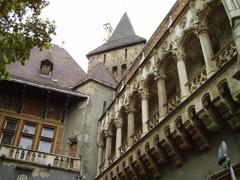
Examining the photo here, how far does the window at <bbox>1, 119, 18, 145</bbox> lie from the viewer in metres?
16.0

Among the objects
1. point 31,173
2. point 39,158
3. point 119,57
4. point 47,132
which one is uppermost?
point 119,57

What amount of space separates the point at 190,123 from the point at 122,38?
20.6 metres

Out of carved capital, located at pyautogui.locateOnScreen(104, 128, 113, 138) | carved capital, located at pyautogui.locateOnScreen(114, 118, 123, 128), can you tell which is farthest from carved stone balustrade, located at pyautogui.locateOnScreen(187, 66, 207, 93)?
carved capital, located at pyautogui.locateOnScreen(104, 128, 113, 138)

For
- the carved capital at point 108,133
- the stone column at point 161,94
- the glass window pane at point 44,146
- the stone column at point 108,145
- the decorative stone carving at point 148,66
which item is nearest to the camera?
the stone column at point 161,94

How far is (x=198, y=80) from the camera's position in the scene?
8.80 m

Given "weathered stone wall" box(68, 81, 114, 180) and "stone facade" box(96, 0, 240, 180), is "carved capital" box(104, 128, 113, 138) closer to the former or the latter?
"stone facade" box(96, 0, 240, 180)

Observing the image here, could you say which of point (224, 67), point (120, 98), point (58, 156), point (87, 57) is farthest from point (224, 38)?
point (87, 57)

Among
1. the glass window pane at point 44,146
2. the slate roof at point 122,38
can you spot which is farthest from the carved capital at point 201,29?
the slate roof at point 122,38

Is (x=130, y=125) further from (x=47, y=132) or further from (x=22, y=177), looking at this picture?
(x=47, y=132)

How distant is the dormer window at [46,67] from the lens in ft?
66.2

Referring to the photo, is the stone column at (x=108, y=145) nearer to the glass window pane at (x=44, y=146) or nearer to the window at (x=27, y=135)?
the glass window pane at (x=44, y=146)

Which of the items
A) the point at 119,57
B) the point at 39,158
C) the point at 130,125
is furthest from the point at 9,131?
the point at 119,57

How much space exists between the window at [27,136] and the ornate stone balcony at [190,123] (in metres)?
6.96

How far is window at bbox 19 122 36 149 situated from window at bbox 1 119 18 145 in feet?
1.58
